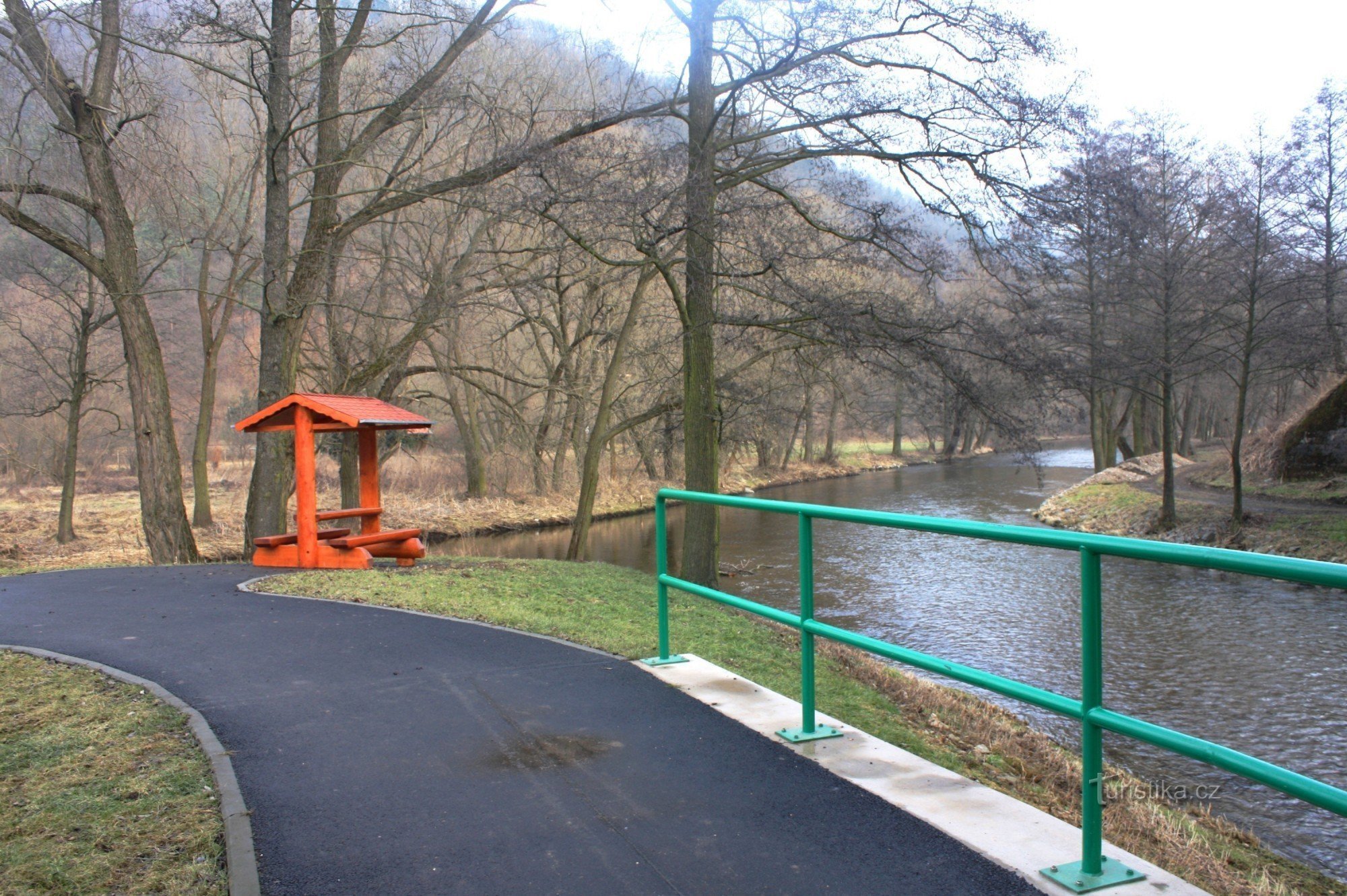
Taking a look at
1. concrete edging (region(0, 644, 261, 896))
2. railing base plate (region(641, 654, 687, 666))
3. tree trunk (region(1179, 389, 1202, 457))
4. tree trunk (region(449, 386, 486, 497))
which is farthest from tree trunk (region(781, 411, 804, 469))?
concrete edging (region(0, 644, 261, 896))

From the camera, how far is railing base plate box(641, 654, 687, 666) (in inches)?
245

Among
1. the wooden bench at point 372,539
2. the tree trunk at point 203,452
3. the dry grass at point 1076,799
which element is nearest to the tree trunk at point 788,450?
the tree trunk at point 203,452

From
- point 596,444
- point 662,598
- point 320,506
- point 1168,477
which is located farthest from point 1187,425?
point 662,598

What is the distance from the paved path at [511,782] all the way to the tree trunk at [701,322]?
7896 mm

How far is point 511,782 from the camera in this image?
4176 mm

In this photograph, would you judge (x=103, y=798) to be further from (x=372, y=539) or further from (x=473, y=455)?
(x=473, y=455)

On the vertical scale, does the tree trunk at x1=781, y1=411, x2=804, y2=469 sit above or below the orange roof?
below

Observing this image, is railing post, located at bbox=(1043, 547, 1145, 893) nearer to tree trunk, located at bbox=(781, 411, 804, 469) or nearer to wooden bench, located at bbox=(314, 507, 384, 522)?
wooden bench, located at bbox=(314, 507, 384, 522)

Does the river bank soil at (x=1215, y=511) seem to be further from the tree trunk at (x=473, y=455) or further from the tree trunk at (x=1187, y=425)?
the tree trunk at (x=473, y=455)

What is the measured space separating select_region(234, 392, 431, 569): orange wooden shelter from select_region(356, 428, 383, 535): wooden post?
1.23 ft

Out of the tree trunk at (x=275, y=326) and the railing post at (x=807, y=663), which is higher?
the tree trunk at (x=275, y=326)

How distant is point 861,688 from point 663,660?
3195 millimetres

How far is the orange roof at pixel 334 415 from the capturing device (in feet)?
39.2

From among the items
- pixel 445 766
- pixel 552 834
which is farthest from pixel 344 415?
pixel 552 834
